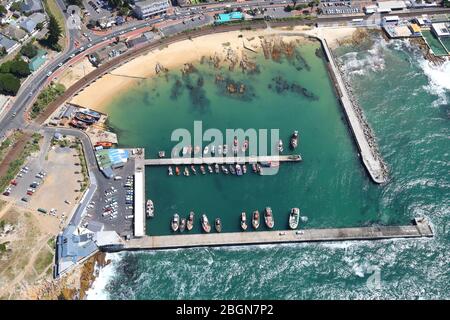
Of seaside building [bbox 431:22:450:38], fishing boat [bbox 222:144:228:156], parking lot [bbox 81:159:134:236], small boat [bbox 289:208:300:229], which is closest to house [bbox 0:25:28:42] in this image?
parking lot [bbox 81:159:134:236]

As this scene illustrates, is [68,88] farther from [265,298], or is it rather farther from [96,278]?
[265,298]

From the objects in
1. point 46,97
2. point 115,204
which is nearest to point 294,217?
point 115,204

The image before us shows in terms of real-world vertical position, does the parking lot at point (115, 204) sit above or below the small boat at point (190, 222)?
above

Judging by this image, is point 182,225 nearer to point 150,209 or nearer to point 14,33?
point 150,209

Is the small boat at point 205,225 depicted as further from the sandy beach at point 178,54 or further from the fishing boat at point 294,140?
the sandy beach at point 178,54

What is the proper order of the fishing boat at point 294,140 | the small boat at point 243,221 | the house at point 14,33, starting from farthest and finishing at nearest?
1. the house at point 14,33
2. the fishing boat at point 294,140
3. the small boat at point 243,221

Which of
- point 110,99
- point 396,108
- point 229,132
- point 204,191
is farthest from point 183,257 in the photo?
point 396,108

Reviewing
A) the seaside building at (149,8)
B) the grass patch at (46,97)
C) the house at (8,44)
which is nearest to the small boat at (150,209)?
the grass patch at (46,97)

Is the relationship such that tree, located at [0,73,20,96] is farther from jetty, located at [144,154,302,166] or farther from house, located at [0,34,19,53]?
jetty, located at [144,154,302,166]

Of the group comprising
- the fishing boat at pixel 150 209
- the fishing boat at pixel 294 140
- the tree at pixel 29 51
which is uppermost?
the tree at pixel 29 51
